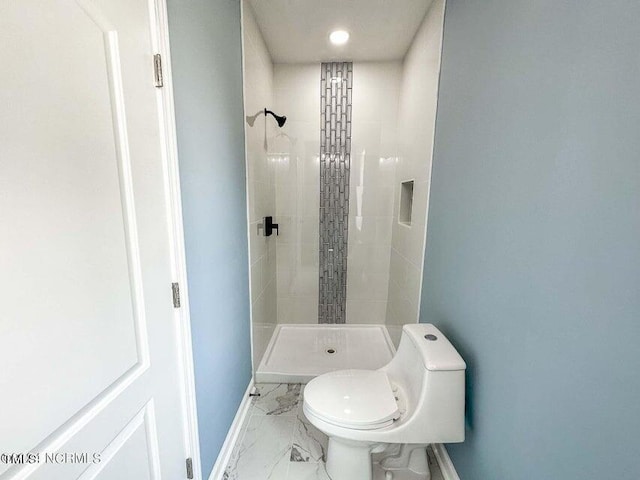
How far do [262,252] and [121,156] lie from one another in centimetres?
139

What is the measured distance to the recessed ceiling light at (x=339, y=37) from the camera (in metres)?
1.84

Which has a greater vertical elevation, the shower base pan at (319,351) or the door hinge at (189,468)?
the door hinge at (189,468)

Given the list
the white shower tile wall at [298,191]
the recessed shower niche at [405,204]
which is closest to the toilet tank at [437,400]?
the recessed shower niche at [405,204]

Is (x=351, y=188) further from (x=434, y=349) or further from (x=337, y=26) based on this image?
(x=434, y=349)

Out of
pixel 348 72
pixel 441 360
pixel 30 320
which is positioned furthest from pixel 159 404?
pixel 348 72

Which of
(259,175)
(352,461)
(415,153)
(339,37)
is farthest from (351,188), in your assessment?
(352,461)

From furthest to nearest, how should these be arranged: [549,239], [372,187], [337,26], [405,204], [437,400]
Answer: [372,187] → [405,204] → [337,26] → [437,400] → [549,239]

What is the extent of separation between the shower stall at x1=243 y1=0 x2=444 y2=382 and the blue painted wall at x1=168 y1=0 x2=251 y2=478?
10.6 inches

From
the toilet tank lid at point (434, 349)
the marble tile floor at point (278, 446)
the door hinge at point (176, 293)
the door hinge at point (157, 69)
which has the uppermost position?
the door hinge at point (157, 69)

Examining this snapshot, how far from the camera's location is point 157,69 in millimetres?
804

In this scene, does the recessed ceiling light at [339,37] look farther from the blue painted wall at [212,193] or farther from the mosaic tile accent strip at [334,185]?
the blue painted wall at [212,193]

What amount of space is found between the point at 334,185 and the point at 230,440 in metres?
2.02

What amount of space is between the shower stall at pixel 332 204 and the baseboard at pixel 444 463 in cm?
68

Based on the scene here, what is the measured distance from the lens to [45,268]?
0.50 meters
